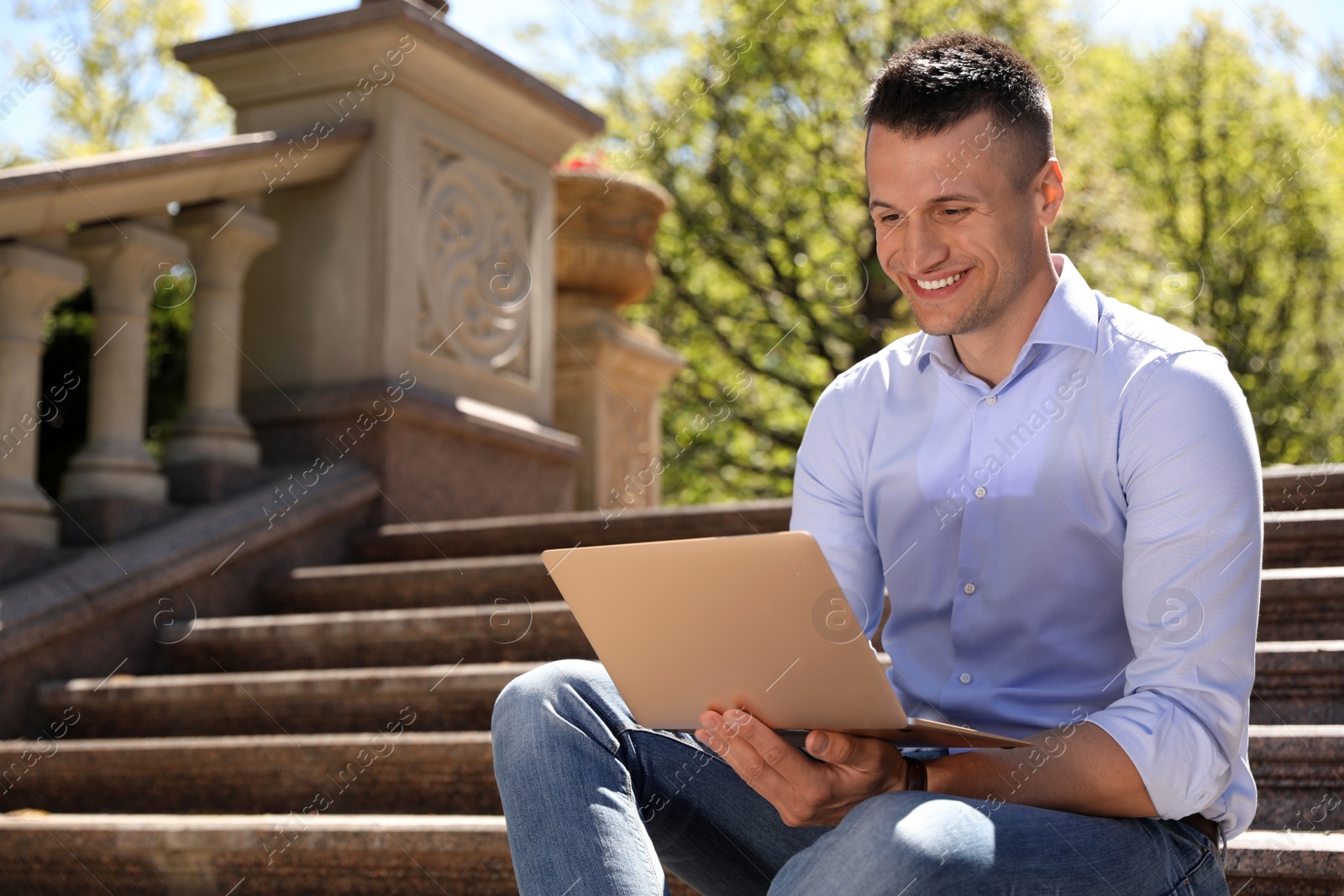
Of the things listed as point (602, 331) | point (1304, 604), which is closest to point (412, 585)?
point (1304, 604)

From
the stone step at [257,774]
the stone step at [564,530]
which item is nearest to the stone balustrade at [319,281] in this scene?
the stone step at [564,530]

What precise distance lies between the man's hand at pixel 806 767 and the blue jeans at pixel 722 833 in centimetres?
6

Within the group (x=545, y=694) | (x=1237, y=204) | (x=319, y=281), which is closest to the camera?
(x=545, y=694)

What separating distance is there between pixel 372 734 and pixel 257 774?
1.04ft

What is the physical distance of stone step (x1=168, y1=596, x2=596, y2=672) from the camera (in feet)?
12.9

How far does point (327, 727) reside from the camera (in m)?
3.81

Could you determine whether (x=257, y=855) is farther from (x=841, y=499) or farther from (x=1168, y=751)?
(x=1168, y=751)

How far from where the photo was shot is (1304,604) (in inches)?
133

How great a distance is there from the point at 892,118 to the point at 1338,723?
6.14 feet

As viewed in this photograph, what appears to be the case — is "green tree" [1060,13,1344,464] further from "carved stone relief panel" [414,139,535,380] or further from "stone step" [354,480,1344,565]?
"stone step" [354,480,1344,565]

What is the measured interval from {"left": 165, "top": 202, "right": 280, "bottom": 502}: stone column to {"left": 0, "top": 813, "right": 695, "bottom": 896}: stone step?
5.49ft

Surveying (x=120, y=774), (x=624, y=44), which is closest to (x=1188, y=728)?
(x=120, y=774)

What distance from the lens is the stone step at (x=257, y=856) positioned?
297 cm

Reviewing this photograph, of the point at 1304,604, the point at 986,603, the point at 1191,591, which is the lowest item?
the point at 1304,604
